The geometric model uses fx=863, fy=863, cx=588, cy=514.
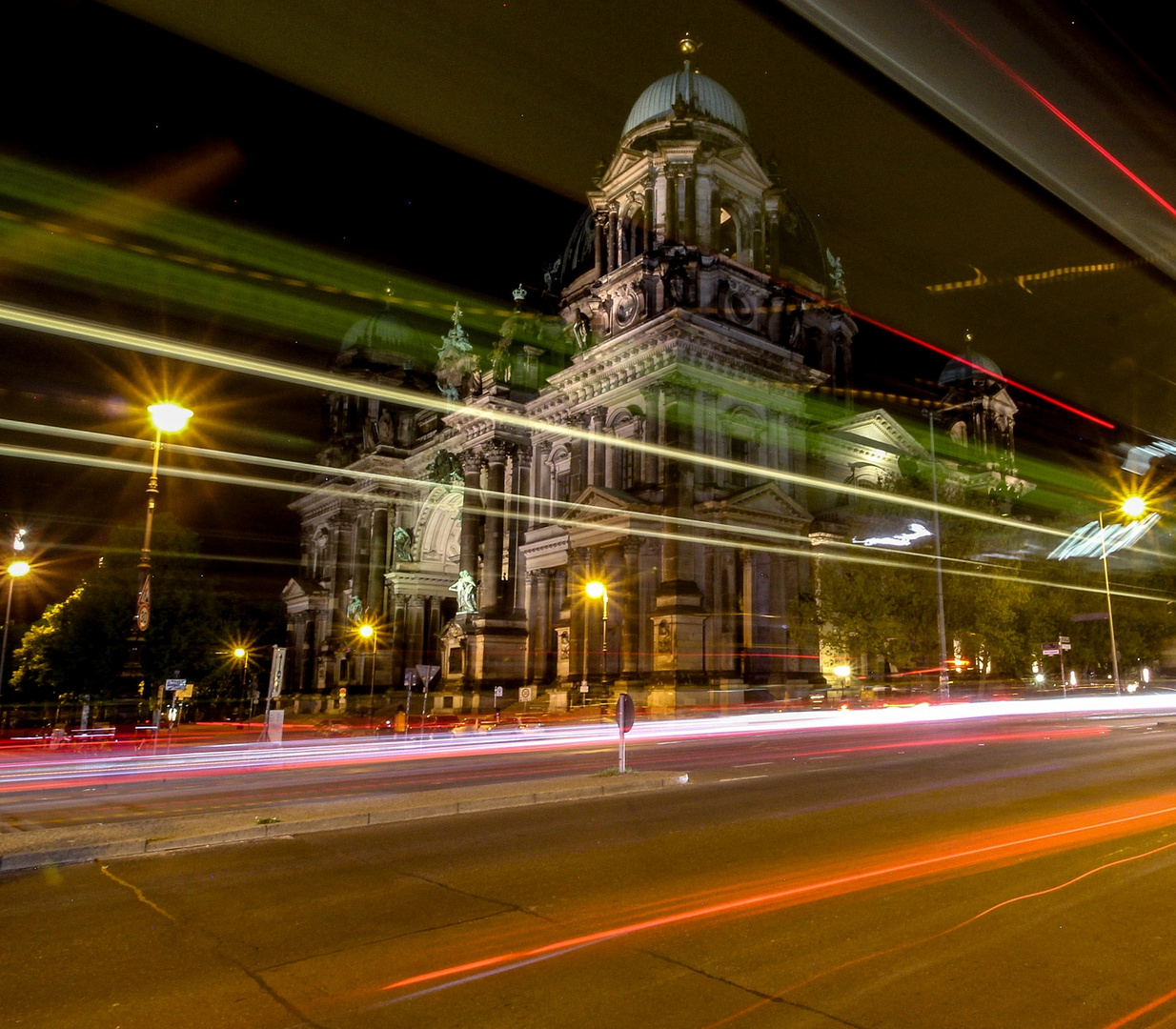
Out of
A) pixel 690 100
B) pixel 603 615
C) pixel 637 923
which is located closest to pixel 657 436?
pixel 603 615

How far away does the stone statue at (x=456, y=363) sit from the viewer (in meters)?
59.8

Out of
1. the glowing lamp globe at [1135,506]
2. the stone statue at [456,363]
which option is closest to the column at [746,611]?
the glowing lamp globe at [1135,506]

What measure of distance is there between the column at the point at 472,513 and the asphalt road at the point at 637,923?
135 ft

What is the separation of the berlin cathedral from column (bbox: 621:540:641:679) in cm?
9

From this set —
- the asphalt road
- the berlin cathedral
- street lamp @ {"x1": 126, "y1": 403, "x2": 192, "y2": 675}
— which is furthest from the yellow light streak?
the asphalt road

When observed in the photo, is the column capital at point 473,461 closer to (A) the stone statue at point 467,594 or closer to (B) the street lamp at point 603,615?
(A) the stone statue at point 467,594

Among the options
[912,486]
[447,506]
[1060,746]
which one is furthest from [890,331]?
[1060,746]

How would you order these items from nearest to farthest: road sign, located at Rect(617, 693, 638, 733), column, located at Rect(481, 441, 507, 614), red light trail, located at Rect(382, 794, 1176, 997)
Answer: red light trail, located at Rect(382, 794, 1176, 997) → road sign, located at Rect(617, 693, 638, 733) → column, located at Rect(481, 441, 507, 614)

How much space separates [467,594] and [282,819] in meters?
41.2

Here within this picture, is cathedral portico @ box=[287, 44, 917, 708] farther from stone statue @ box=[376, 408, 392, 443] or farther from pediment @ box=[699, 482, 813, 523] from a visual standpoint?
stone statue @ box=[376, 408, 392, 443]

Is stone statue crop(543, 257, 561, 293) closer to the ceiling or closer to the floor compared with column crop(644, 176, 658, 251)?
closer to the ceiling

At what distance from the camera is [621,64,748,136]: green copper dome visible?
148 ft

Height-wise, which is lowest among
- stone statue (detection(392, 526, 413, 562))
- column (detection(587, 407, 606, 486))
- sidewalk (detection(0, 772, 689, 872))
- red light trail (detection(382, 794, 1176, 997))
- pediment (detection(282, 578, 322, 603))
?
sidewalk (detection(0, 772, 689, 872))

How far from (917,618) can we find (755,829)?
3125cm
